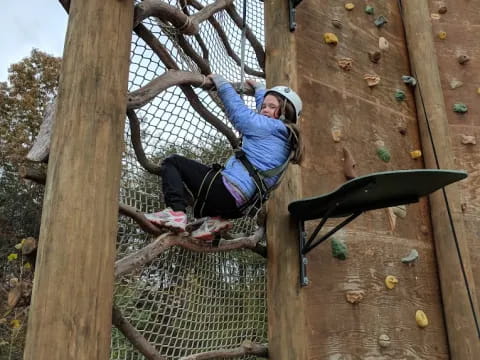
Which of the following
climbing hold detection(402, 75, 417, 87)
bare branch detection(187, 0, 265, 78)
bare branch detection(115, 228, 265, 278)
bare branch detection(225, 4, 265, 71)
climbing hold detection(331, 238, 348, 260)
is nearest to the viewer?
bare branch detection(115, 228, 265, 278)

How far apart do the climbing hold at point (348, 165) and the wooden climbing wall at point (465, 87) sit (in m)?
1.11

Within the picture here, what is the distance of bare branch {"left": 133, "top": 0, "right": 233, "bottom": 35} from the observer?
2266 millimetres

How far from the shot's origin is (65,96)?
1877mm

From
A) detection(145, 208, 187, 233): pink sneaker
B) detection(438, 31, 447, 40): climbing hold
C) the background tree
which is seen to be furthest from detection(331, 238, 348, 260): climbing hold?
the background tree

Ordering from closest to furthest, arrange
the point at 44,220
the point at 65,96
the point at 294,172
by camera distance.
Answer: the point at 44,220 → the point at 65,96 → the point at 294,172

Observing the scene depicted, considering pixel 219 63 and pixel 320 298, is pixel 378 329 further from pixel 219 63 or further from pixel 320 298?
pixel 219 63

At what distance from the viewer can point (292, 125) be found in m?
2.56

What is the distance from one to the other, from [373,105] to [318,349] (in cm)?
176

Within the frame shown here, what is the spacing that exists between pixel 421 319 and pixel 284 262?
3.49ft

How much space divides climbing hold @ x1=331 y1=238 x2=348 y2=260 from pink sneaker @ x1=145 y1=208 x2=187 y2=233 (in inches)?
42.3

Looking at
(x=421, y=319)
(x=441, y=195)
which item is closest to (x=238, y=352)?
(x=421, y=319)

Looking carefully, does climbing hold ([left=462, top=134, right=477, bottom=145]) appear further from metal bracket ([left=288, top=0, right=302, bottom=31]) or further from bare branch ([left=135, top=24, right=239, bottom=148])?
bare branch ([left=135, top=24, right=239, bottom=148])

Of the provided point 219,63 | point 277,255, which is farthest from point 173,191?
point 219,63

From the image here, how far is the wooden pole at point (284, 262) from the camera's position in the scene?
255cm
